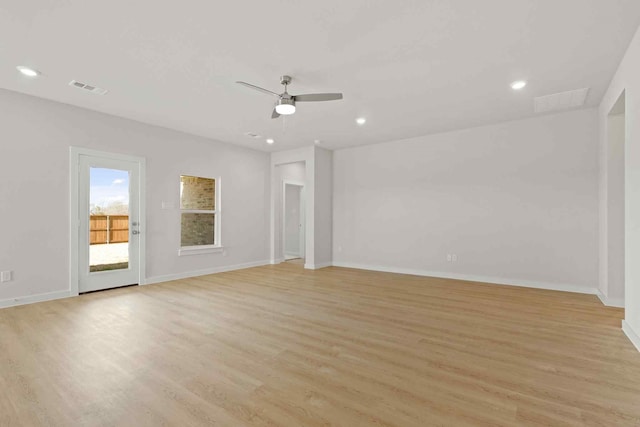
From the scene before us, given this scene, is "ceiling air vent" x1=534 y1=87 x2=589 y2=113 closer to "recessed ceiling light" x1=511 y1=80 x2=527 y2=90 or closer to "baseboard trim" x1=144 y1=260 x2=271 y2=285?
"recessed ceiling light" x1=511 y1=80 x2=527 y2=90

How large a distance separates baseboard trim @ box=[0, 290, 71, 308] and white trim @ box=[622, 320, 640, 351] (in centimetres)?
692

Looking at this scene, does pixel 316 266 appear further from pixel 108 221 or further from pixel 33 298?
pixel 33 298

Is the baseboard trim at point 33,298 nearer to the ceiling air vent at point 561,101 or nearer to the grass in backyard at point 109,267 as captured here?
the grass in backyard at point 109,267

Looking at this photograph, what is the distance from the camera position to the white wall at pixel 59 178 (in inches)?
160

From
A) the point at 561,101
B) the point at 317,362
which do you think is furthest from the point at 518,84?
the point at 317,362

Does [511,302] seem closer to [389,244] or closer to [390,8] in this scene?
[389,244]

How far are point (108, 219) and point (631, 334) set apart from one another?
274 inches

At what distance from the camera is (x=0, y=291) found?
395 cm

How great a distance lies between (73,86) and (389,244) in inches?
238

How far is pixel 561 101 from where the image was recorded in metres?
4.39

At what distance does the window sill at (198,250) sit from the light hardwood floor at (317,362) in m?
1.70

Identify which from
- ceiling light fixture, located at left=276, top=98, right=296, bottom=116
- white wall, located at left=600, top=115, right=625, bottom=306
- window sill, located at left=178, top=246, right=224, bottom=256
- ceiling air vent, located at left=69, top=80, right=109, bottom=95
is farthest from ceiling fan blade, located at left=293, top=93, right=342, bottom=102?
window sill, located at left=178, top=246, right=224, bottom=256

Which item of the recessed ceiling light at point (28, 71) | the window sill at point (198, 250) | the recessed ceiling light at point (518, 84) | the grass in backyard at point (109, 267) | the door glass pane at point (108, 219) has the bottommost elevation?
the grass in backyard at point (109, 267)

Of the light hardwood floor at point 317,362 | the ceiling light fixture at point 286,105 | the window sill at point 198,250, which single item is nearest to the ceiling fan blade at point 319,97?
the ceiling light fixture at point 286,105
